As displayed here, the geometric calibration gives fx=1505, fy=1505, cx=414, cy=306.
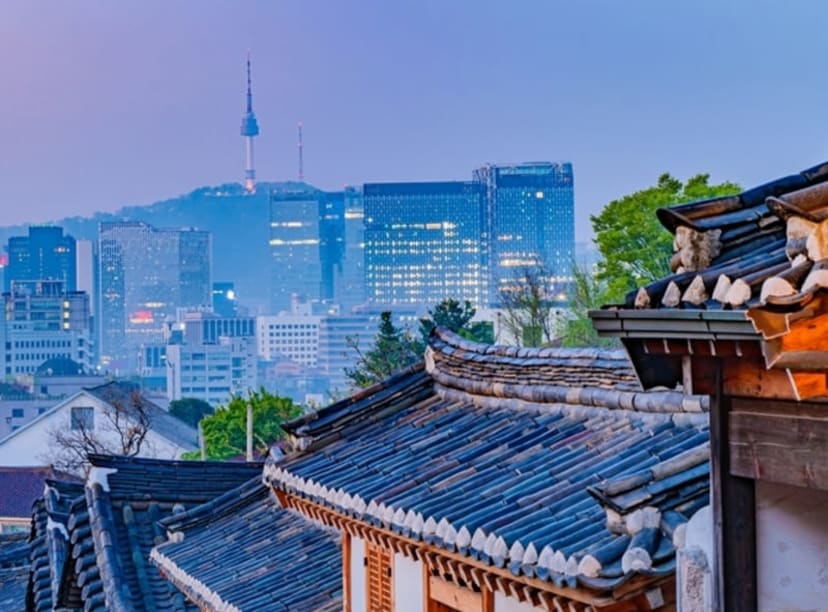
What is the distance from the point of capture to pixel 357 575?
11141 millimetres

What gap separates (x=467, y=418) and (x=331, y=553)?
2861mm

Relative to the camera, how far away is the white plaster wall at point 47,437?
7412 cm

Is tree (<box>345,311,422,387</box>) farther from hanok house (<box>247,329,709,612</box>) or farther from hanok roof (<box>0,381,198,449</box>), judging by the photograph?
hanok house (<box>247,329,709,612</box>)

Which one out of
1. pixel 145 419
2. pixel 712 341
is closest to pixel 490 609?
pixel 712 341

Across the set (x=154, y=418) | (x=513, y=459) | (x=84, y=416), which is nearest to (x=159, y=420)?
(x=154, y=418)

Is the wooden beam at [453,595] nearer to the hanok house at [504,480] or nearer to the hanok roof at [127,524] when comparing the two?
the hanok house at [504,480]

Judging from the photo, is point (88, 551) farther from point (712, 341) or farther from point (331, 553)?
point (712, 341)

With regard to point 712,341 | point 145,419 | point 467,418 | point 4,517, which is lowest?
point 4,517

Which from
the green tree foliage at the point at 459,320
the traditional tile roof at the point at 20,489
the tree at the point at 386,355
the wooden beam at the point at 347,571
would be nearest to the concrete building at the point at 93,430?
the traditional tile roof at the point at 20,489

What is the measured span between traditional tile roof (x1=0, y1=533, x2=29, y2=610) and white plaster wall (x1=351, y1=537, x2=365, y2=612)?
11.8 m

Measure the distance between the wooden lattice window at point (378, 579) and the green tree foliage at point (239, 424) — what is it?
2030 inches

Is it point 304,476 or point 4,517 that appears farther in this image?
point 4,517

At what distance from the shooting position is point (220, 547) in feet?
49.3

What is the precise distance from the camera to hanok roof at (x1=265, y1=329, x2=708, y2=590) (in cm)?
640
